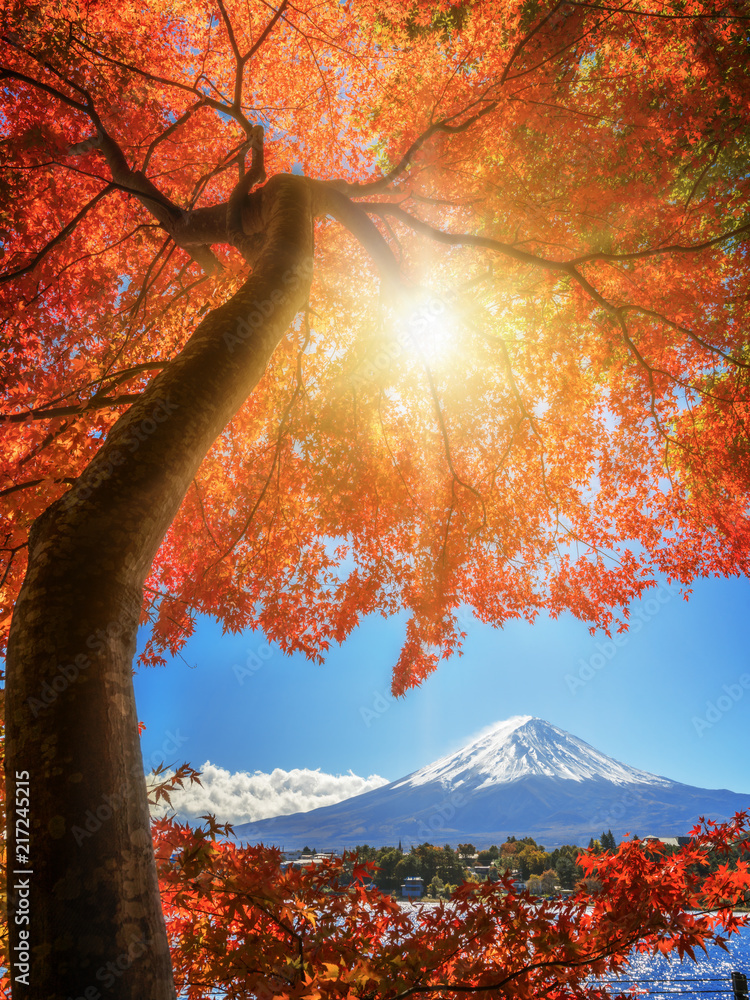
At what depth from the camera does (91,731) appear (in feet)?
4.98

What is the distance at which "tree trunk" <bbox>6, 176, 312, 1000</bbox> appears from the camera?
1319mm

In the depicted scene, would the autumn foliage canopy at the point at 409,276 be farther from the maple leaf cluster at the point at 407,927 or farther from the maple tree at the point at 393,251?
the maple leaf cluster at the point at 407,927

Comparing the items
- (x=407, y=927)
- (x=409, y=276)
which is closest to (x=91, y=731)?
(x=407, y=927)

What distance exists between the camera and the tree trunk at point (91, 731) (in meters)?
1.32

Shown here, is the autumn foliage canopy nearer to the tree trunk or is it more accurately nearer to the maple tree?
the maple tree

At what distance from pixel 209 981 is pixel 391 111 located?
11281mm

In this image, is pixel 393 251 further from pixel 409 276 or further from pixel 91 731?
pixel 91 731

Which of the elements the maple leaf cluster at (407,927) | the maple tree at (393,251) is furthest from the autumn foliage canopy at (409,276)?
the maple leaf cluster at (407,927)

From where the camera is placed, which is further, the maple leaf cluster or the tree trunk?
the maple leaf cluster

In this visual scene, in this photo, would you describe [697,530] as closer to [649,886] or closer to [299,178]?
[649,886]

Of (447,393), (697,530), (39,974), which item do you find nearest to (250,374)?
(39,974)

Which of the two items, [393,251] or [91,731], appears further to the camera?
[393,251]

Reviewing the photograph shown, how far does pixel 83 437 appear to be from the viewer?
4.34 meters

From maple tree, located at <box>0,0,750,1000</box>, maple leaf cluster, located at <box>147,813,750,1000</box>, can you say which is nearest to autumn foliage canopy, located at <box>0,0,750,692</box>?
maple tree, located at <box>0,0,750,1000</box>
